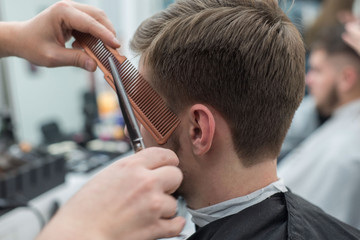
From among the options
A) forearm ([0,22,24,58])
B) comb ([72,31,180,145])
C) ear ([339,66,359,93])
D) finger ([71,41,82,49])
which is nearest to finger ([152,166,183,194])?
comb ([72,31,180,145])

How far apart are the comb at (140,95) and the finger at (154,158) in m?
0.18

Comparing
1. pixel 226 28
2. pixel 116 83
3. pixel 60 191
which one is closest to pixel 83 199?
pixel 116 83

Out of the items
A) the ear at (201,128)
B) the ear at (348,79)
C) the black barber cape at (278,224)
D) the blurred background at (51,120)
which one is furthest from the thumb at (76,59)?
the ear at (348,79)

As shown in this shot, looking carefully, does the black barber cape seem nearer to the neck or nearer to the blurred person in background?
the neck

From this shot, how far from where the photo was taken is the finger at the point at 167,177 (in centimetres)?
60

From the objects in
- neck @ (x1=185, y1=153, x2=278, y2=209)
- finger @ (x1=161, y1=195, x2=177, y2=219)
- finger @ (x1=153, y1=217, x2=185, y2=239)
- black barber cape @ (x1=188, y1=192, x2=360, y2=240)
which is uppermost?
finger @ (x1=161, y1=195, x2=177, y2=219)

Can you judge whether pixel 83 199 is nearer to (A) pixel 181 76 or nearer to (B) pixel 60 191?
(A) pixel 181 76

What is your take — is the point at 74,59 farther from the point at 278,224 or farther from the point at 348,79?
the point at 348,79

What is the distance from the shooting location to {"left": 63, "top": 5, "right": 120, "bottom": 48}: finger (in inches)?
34.2

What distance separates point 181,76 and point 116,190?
370mm

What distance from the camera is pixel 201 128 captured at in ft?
2.75

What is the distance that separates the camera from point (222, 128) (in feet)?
2.82

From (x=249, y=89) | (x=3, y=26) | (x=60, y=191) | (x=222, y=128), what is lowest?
(x=60, y=191)

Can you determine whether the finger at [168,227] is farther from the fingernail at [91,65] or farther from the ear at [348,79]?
the ear at [348,79]
